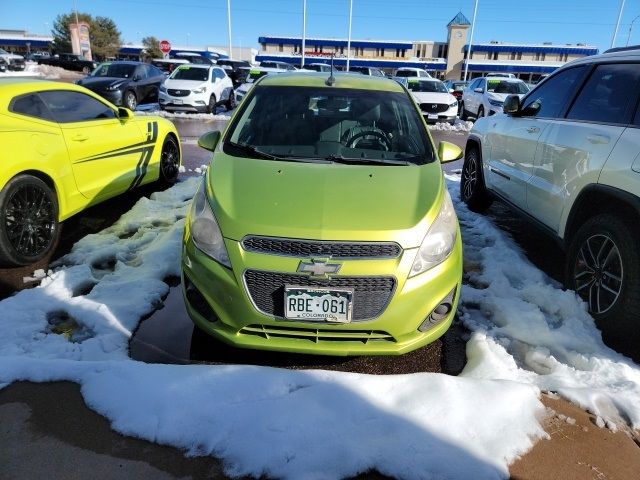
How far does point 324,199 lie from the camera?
270cm

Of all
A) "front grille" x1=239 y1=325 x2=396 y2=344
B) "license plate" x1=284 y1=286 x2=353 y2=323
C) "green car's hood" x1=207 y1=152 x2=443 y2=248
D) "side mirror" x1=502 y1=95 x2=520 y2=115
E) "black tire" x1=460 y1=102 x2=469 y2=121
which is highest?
"side mirror" x1=502 y1=95 x2=520 y2=115

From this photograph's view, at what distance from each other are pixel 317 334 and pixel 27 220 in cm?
298

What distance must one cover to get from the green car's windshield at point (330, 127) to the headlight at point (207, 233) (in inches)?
26.0

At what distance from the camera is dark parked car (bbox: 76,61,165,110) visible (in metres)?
13.5

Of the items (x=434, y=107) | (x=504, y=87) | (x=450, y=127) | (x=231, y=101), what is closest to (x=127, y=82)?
(x=231, y=101)

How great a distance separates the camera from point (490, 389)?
2459 mm

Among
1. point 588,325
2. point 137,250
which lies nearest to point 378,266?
point 588,325

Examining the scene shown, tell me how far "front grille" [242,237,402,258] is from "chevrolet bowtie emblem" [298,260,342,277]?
47 mm

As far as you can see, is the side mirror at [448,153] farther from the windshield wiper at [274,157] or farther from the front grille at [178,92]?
the front grille at [178,92]

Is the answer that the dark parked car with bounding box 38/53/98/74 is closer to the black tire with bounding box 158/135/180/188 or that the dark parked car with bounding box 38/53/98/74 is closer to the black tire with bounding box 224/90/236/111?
Answer: the black tire with bounding box 224/90/236/111

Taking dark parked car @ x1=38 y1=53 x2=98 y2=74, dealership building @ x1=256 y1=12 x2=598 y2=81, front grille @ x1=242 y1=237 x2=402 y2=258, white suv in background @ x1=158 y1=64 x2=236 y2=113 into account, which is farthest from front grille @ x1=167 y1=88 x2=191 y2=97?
dealership building @ x1=256 y1=12 x2=598 y2=81

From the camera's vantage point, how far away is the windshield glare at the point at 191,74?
15.4 metres

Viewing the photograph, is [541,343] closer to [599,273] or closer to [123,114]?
[599,273]

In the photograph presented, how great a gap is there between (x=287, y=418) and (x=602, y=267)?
2444 mm
